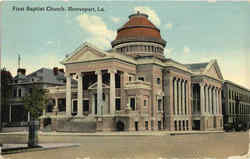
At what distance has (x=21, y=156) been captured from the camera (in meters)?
23.1

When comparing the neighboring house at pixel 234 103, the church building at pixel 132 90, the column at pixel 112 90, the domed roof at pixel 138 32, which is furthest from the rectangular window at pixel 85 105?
the neighboring house at pixel 234 103

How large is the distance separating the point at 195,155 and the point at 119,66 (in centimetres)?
3386

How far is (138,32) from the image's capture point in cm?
6644

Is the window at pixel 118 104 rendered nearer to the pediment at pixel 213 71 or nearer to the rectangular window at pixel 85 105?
the rectangular window at pixel 85 105

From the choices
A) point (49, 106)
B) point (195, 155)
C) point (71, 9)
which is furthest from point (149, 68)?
point (195, 155)

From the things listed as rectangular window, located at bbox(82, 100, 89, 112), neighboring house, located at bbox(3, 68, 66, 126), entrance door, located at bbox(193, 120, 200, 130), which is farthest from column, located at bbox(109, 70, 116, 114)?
neighboring house, located at bbox(3, 68, 66, 126)

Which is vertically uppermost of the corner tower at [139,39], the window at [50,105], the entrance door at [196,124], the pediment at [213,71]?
the corner tower at [139,39]

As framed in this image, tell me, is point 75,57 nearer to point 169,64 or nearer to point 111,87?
point 111,87

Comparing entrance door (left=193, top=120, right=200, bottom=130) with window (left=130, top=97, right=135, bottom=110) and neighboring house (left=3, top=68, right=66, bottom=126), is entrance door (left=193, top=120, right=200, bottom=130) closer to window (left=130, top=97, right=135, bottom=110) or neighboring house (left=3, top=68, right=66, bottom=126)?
window (left=130, top=97, right=135, bottom=110)

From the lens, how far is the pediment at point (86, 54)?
5590 centimetres

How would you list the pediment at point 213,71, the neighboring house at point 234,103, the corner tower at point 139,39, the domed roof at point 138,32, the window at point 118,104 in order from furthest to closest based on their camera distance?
the neighboring house at point 234,103, the pediment at point 213,71, the domed roof at point 138,32, the corner tower at point 139,39, the window at point 118,104

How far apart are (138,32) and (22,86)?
29.3 m

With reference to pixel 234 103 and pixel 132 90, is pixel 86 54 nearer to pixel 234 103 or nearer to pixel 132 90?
pixel 132 90

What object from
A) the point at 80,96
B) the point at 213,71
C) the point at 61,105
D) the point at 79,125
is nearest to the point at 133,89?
the point at 80,96
